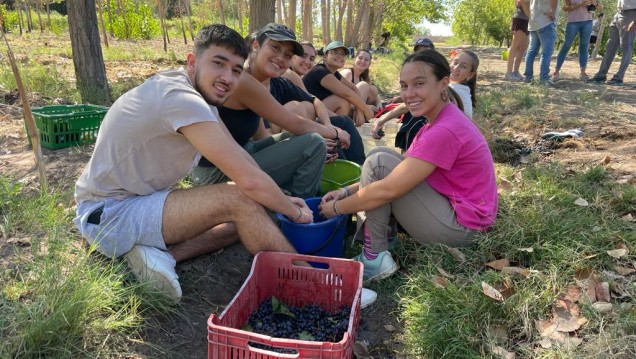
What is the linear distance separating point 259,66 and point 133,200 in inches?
49.1

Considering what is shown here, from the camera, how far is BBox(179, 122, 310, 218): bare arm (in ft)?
7.09

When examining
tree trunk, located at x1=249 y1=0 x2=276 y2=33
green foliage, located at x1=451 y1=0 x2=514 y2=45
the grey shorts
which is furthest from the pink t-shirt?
green foliage, located at x1=451 y1=0 x2=514 y2=45

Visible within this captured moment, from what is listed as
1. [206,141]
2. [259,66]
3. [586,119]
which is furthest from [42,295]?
[586,119]

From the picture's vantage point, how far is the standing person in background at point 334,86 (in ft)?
15.9

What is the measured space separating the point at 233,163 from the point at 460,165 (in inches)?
45.4

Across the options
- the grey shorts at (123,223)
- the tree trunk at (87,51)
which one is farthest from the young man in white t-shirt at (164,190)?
the tree trunk at (87,51)

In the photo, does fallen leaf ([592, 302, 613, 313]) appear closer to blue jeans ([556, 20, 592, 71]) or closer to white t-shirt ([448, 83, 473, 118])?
white t-shirt ([448, 83, 473, 118])

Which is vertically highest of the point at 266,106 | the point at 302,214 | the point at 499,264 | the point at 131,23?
the point at 131,23

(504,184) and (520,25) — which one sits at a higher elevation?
(520,25)

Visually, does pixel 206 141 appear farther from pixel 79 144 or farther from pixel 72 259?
pixel 79 144

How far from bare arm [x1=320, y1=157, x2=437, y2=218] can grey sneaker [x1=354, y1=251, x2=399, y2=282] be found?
312 mm

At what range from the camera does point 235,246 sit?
302cm

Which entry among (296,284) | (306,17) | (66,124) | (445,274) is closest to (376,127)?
(445,274)

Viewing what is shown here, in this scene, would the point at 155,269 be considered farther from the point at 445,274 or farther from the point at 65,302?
the point at 445,274
